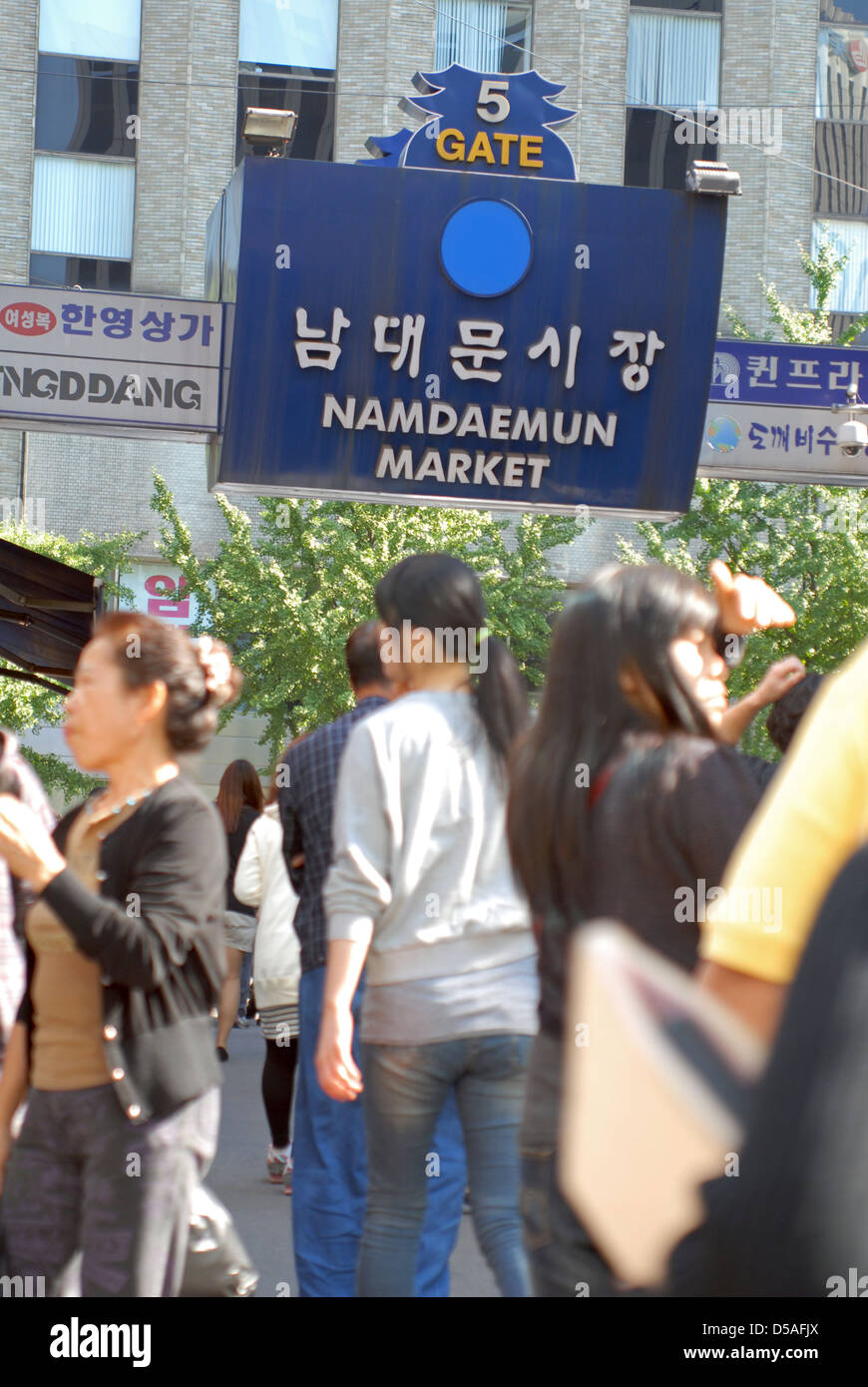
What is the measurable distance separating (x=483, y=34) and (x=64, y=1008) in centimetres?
2944

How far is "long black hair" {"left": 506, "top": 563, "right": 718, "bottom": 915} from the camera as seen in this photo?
2449mm

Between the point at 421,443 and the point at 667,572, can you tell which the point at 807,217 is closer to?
the point at 421,443

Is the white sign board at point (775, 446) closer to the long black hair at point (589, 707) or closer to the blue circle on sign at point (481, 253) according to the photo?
the blue circle on sign at point (481, 253)

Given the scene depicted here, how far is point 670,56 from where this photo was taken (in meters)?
30.0

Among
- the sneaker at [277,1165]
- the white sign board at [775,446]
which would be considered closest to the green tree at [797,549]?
the white sign board at [775,446]

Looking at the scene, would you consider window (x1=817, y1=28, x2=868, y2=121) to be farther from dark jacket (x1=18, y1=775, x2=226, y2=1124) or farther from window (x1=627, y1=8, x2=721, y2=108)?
dark jacket (x1=18, y1=775, x2=226, y2=1124)

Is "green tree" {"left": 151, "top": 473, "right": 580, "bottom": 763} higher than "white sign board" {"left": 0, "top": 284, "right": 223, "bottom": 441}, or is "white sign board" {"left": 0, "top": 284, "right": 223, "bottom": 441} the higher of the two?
"white sign board" {"left": 0, "top": 284, "right": 223, "bottom": 441}

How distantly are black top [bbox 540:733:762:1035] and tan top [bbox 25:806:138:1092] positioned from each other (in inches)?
39.0

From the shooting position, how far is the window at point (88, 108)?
94.3 ft

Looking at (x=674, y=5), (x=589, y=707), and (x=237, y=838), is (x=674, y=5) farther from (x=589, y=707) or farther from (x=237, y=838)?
(x=589, y=707)

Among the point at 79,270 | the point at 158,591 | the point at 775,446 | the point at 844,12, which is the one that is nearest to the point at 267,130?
the point at 775,446

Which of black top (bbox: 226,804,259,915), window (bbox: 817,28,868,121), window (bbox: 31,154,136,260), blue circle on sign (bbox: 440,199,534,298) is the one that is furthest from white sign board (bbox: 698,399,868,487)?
window (bbox: 817,28,868,121)
